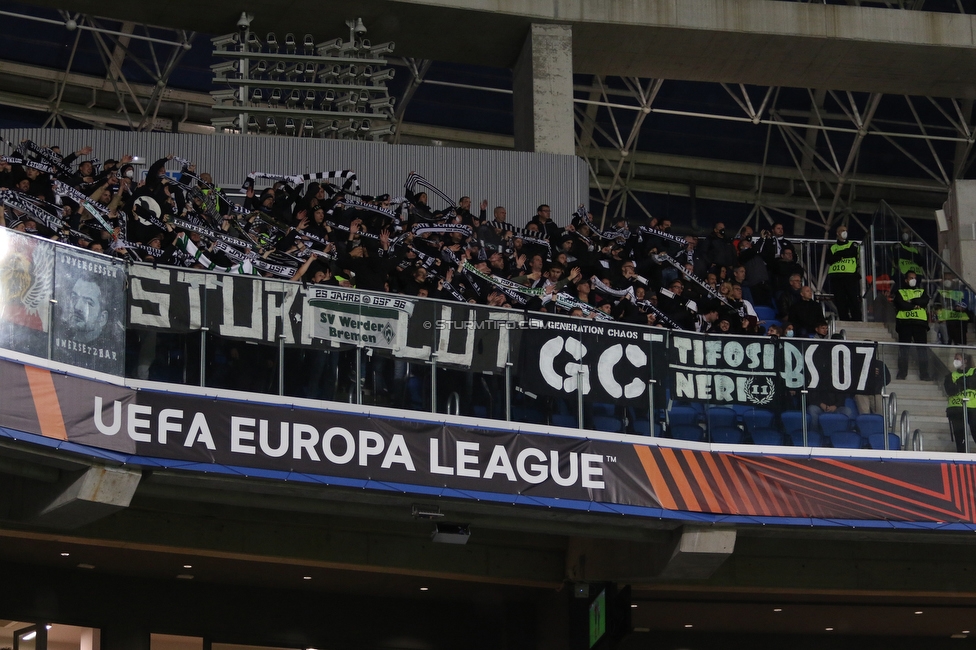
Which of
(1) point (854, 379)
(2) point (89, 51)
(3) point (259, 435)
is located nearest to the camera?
(3) point (259, 435)

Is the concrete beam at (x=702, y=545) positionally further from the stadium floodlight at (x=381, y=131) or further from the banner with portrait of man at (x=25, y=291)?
the stadium floodlight at (x=381, y=131)

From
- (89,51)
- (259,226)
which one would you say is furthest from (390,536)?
(89,51)

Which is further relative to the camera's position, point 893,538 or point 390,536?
point 390,536

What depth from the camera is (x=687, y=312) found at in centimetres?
1948

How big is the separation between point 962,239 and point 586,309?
992cm

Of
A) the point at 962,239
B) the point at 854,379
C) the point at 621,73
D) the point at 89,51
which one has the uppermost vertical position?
the point at 89,51

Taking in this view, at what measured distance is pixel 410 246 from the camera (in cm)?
1934

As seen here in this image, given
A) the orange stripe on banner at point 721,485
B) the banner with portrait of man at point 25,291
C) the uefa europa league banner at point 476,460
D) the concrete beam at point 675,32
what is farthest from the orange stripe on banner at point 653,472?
the concrete beam at point 675,32

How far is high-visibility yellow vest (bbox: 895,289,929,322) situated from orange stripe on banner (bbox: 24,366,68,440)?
12.0m

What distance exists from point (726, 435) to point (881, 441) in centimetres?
182

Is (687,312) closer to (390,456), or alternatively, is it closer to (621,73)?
(390,456)

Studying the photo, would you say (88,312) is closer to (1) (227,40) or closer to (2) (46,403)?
(2) (46,403)

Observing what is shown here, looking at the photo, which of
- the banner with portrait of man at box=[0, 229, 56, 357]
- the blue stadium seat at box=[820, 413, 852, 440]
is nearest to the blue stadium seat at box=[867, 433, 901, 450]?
the blue stadium seat at box=[820, 413, 852, 440]

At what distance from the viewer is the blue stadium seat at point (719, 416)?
672 inches
